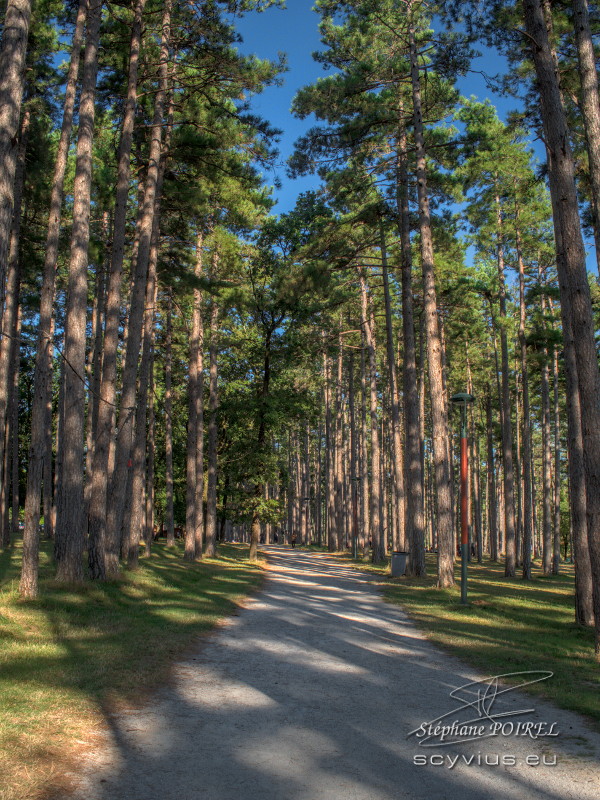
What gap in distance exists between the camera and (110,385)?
1330 centimetres

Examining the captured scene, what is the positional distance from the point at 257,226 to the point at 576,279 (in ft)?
58.3

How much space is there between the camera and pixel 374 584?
18453mm

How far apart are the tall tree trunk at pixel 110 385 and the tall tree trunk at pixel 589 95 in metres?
9.08

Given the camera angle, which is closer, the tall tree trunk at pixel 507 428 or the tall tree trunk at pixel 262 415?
the tall tree trunk at pixel 507 428

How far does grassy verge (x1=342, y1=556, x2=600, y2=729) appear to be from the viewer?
6863 mm

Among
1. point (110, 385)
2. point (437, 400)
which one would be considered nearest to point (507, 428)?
point (437, 400)

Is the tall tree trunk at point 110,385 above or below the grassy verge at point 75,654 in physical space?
above

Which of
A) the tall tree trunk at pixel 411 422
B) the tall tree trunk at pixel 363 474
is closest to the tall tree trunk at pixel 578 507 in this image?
the tall tree trunk at pixel 411 422

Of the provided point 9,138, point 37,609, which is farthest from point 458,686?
point 9,138

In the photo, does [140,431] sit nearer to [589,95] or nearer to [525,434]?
[589,95]

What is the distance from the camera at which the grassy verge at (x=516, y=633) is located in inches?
270

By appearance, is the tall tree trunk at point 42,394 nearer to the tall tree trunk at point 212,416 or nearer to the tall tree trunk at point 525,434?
the tall tree trunk at point 212,416

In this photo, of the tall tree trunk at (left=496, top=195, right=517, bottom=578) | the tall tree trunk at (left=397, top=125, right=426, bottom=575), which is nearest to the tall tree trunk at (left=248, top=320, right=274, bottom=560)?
the tall tree trunk at (left=397, top=125, right=426, bottom=575)
